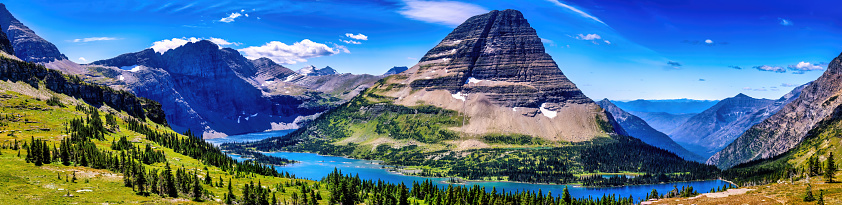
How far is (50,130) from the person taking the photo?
171375 millimetres

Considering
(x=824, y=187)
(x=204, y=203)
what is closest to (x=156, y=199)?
(x=204, y=203)

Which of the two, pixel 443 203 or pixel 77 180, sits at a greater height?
pixel 77 180

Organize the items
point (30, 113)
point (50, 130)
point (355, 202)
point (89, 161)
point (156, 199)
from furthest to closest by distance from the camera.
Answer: point (30, 113)
point (50, 130)
point (355, 202)
point (89, 161)
point (156, 199)

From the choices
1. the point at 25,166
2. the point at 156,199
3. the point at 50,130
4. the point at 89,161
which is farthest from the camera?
the point at 50,130

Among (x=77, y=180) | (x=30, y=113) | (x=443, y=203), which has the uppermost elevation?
(x=30, y=113)

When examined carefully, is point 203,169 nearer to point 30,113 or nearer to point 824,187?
point 30,113

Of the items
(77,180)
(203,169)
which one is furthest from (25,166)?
(203,169)

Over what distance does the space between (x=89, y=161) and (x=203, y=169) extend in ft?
131

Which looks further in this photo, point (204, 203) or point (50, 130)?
point (50, 130)

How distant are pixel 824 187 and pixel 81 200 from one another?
13808 centimetres

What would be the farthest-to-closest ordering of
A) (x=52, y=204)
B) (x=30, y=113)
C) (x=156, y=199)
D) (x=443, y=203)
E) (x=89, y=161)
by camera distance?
(x=30, y=113), (x=443, y=203), (x=89, y=161), (x=156, y=199), (x=52, y=204)

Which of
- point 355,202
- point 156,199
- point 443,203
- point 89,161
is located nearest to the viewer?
point 156,199

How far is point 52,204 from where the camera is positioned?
7688 cm

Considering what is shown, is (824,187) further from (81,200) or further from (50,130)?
(50,130)
